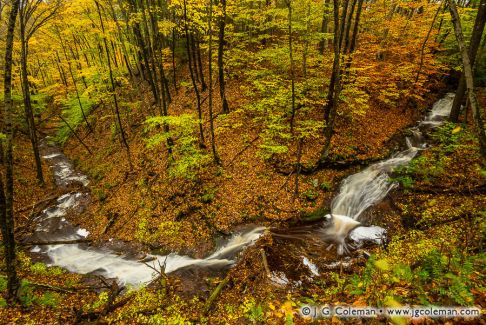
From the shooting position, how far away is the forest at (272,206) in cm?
636

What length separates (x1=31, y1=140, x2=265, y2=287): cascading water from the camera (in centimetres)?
973

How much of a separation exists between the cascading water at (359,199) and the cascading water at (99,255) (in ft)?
9.60

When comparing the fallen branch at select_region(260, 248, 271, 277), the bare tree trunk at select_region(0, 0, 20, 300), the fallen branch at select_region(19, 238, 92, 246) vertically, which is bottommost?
the fallen branch at select_region(19, 238, 92, 246)

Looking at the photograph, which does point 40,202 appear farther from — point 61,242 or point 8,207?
point 8,207

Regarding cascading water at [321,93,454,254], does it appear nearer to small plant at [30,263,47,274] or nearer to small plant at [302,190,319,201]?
small plant at [302,190,319,201]

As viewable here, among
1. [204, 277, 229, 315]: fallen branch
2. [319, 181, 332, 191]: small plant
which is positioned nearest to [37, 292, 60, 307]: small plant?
[204, 277, 229, 315]: fallen branch

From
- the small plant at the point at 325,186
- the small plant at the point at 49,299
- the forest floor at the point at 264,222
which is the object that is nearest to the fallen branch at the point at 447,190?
the forest floor at the point at 264,222

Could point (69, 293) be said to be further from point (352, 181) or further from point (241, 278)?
point (352, 181)

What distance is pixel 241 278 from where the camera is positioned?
27.6 feet

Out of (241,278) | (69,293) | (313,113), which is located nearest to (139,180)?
(69,293)

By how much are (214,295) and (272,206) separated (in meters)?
4.69

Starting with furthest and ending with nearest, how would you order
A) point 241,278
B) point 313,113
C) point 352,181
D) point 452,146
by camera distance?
point 313,113
point 352,181
point 452,146
point 241,278

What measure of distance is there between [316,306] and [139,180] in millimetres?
11656

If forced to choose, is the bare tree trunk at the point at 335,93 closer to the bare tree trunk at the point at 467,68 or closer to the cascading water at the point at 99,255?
the bare tree trunk at the point at 467,68
